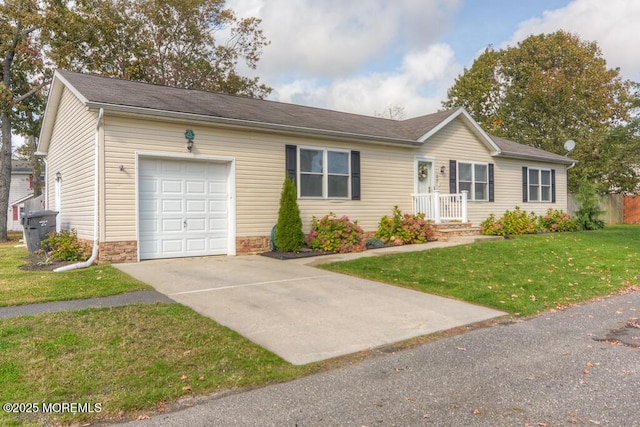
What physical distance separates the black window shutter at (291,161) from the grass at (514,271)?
10.9 feet

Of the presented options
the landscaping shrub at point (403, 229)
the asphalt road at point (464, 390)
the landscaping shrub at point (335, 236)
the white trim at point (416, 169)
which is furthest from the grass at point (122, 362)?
the white trim at point (416, 169)

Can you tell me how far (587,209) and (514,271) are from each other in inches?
432

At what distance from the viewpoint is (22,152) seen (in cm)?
Result: 3394

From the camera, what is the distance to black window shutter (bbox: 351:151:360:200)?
39.8 feet

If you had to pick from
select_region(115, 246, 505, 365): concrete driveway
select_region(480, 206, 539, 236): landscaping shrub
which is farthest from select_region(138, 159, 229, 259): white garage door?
select_region(480, 206, 539, 236): landscaping shrub

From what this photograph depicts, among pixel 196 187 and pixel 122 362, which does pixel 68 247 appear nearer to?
pixel 196 187

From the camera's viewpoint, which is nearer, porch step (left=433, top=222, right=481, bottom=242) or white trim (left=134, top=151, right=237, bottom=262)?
white trim (left=134, top=151, right=237, bottom=262)

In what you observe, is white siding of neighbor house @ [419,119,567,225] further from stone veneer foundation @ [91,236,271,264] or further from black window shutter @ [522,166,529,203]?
stone veneer foundation @ [91,236,271,264]

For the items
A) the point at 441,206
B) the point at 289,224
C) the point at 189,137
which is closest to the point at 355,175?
the point at 289,224

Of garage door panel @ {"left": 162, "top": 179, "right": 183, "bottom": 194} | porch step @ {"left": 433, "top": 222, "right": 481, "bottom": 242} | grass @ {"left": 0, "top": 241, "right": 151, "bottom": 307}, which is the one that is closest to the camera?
grass @ {"left": 0, "top": 241, "right": 151, "bottom": 307}

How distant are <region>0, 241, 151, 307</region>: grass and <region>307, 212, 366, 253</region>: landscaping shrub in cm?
467

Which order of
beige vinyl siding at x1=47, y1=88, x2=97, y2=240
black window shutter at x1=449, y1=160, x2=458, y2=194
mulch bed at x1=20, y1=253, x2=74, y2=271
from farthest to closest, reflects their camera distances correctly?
black window shutter at x1=449, y1=160, x2=458, y2=194, beige vinyl siding at x1=47, y1=88, x2=97, y2=240, mulch bed at x1=20, y1=253, x2=74, y2=271

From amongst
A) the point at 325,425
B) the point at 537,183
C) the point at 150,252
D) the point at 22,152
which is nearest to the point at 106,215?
the point at 150,252

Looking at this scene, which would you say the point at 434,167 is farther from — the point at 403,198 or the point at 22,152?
the point at 22,152
